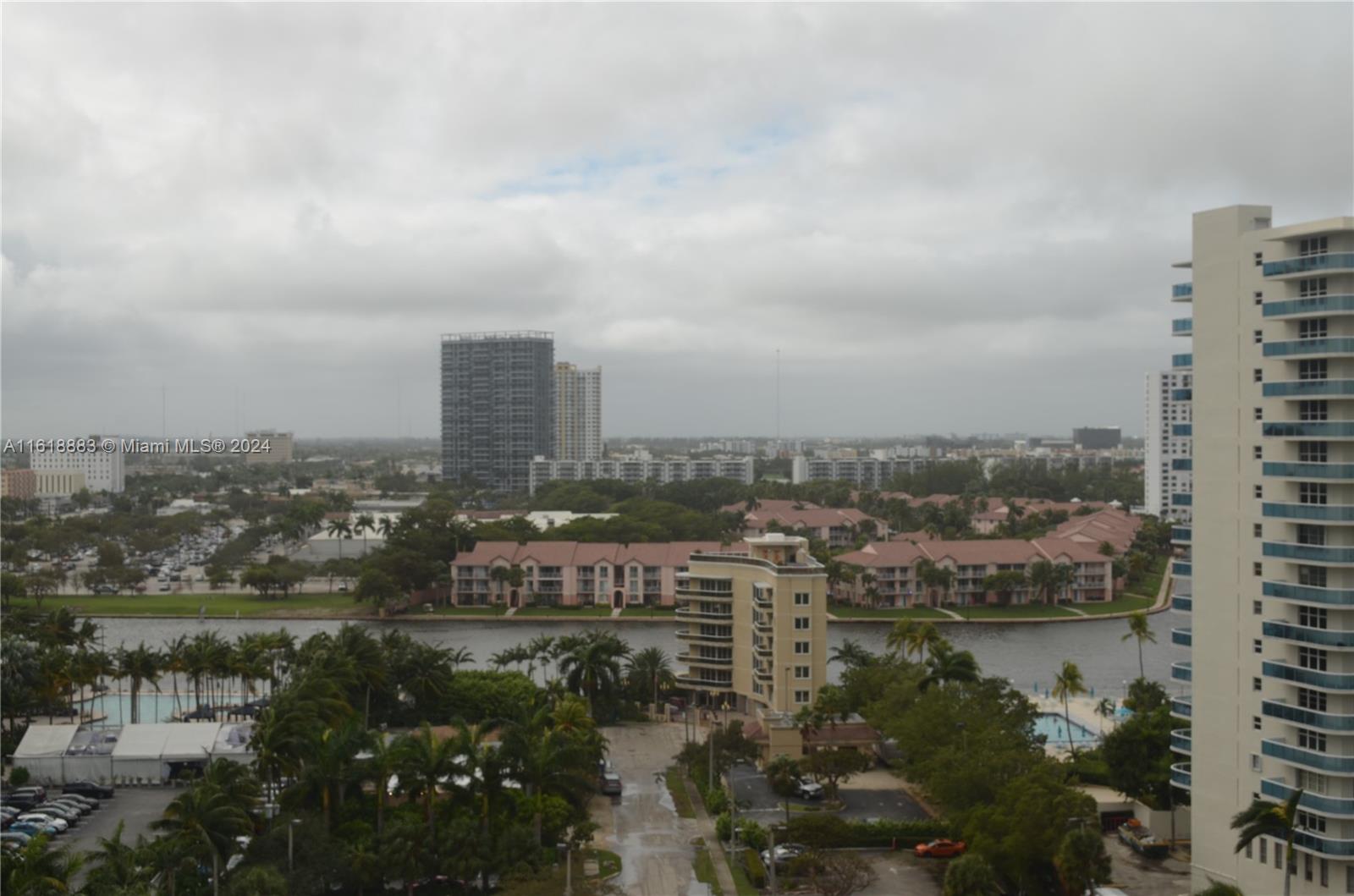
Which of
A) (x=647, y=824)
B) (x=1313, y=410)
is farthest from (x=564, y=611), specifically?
(x=1313, y=410)

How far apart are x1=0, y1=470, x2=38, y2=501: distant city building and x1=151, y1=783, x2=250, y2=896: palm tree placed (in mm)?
76804

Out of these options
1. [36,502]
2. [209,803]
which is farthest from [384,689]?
[36,502]

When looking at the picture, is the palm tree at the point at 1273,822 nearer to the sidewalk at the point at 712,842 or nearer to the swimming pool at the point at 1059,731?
the sidewalk at the point at 712,842

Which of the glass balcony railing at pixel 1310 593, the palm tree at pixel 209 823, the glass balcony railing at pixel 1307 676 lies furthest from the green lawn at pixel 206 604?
the glass balcony railing at pixel 1310 593

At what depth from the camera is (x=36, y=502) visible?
253ft

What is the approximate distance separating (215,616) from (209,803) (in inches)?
1302

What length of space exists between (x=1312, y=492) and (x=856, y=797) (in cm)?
979

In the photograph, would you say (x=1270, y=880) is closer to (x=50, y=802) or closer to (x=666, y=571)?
(x=50, y=802)

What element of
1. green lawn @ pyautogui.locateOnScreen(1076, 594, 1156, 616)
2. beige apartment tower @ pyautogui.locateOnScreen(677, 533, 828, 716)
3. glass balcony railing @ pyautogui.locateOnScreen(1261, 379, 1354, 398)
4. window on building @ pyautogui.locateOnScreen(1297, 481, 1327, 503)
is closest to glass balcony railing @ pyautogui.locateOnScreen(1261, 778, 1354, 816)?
window on building @ pyautogui.locateOnScreen(1297, 481, 1327, 503)

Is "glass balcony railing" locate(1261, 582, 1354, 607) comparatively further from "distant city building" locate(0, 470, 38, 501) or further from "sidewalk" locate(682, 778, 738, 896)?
"distant city building" locate(0, 470, 38, 501)

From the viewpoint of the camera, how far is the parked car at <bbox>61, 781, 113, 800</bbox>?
2173 cm

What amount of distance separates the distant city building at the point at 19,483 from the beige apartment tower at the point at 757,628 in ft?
228

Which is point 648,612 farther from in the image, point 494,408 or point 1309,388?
point 494,408

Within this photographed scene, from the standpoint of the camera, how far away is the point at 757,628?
27.1 meters
